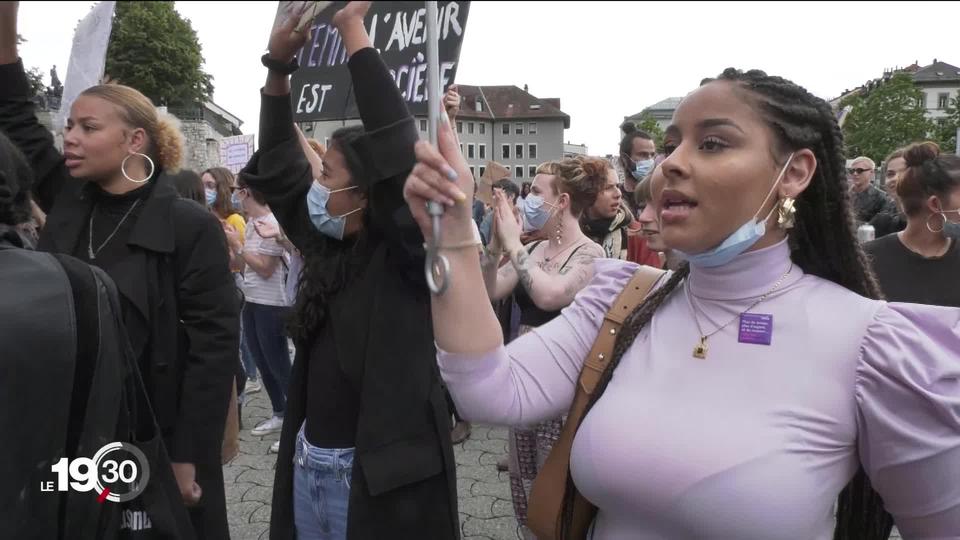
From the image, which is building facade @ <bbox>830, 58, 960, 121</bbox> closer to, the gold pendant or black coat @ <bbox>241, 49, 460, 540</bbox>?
the gold pendant

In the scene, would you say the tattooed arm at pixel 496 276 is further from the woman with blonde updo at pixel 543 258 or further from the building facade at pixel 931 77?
the building facade at pixel 931 77

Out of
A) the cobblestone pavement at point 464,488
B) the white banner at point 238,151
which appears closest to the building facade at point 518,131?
the white banner at point 238,151

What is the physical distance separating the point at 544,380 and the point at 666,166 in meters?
0.55

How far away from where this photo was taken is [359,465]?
199 centimetres

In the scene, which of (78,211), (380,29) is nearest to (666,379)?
(380,29)

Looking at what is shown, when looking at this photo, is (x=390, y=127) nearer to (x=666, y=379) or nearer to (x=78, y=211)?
(x=666, y=379)

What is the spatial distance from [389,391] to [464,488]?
2500 mm

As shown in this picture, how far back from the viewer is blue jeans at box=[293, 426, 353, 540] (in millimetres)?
2115

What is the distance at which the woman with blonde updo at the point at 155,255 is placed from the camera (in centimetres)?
233

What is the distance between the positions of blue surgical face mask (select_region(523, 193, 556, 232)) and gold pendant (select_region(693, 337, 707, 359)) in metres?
2.29

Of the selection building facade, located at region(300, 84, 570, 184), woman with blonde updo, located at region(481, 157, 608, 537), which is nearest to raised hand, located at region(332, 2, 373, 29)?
woman with blonde updo, located at region(481, 157, 608, 537)

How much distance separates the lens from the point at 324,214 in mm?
2291

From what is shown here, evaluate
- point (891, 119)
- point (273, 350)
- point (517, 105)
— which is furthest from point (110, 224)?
point (517, 105)

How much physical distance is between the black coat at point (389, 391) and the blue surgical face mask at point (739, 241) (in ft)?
2.82
